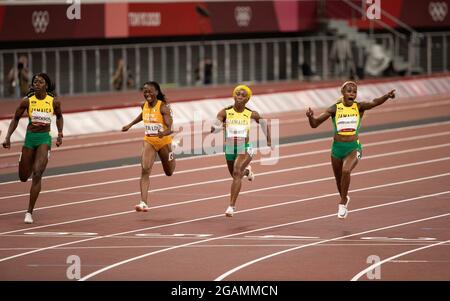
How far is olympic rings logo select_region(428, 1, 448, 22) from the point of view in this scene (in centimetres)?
5991

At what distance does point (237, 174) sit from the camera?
806 inches

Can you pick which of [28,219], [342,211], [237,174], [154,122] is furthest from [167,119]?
[342,211]

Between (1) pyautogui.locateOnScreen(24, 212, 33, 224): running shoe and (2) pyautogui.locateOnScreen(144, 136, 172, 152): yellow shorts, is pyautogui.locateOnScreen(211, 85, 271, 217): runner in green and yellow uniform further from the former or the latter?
(1) pyautogui.locateOnScreen(24, 212, 33, 224): running shoe

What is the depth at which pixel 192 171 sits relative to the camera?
89.5 feet

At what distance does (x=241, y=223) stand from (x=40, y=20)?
27.2 m

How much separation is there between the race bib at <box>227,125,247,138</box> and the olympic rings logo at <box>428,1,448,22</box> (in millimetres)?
40428

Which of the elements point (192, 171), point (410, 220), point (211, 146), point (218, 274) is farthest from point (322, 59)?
point (218, 274)

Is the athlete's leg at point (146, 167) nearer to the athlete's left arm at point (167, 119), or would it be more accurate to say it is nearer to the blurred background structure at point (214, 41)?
the athlete's left arm at point (167, 119)

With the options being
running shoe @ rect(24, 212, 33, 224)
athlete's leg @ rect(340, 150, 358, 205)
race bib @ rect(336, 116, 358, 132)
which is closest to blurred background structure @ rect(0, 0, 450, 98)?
running shoe @ rect(24, 212, 33, 224)

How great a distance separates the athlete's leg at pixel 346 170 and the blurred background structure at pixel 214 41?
26.6 m

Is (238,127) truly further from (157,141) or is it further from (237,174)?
(157,141)

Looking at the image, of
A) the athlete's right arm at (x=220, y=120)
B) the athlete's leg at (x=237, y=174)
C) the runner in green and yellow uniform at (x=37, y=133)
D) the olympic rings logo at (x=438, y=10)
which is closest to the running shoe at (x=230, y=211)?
the athlete's leg at (x=237, y=174)
